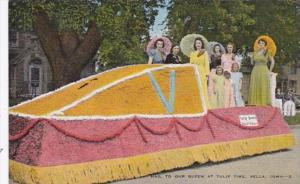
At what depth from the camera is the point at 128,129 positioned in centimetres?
290

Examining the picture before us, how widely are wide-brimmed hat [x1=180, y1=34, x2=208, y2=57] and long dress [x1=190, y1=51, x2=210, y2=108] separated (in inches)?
4.9

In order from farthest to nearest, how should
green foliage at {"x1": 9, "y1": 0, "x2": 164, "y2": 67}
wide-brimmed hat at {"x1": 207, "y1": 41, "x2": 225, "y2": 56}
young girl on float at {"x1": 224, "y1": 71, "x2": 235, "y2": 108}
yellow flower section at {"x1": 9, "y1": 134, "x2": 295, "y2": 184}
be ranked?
young girl on float at {"x1": 224, "y1": 71, "x2": 235, "y2": 108}
wide-brimmed hat at {"x1": 207, "y1": 41, "x2": 225, "y2": 56}
green foliage at {"x1": 9, "y1": 0, "x2": 164, "y2": 67}
yellow flower section at {"x1": 9, "y1": 134, "x2": 295, "y2": 184}

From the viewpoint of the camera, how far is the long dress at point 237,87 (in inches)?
133

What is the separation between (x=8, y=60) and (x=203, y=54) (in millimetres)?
1336

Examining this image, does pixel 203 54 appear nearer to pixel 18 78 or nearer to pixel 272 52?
pixel 272 52

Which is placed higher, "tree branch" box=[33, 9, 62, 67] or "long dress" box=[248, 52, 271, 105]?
"tree branch" box=[33, 9, 62, 67]

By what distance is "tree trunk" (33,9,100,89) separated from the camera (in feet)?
9.09

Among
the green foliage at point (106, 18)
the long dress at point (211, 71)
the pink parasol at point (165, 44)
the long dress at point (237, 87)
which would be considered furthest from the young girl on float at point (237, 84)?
the green foliage at point (106, 18)

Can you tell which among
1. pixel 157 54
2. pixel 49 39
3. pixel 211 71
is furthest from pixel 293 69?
pixel 49 39

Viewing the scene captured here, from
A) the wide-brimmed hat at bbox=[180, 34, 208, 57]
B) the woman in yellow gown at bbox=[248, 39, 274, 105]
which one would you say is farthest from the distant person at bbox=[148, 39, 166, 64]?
the woman in yellow gown at bbox=[248, 39, 274, 105]

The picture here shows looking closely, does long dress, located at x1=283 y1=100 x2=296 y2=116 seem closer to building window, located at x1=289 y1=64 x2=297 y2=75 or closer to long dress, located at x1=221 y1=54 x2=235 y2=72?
building window, located at x1=289 y1=64 x2=297 y2=75

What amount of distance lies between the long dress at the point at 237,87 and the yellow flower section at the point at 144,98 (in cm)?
26

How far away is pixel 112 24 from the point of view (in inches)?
111

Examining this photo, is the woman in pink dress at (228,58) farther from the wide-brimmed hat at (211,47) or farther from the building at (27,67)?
the building at (27,67)
